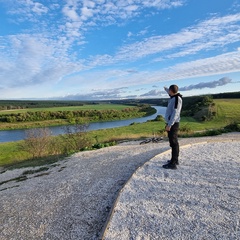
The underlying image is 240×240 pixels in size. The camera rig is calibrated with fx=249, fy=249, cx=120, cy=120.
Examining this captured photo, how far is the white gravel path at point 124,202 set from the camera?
5207 mm

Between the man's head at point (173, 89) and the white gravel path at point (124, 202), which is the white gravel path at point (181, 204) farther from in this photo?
the man's head at point (173, 89)

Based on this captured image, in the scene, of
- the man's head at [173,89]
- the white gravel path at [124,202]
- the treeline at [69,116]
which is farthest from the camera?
the treeline at [69,116]

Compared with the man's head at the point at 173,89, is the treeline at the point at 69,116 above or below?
below

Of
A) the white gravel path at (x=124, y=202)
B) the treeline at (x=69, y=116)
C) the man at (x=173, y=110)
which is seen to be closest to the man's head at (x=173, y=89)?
the man at (x=173, y=110)

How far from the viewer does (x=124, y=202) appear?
618cm

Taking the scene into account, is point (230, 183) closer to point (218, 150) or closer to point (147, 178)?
point (147, 178)

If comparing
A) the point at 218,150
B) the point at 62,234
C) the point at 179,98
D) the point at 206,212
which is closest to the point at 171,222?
the point at 206,212

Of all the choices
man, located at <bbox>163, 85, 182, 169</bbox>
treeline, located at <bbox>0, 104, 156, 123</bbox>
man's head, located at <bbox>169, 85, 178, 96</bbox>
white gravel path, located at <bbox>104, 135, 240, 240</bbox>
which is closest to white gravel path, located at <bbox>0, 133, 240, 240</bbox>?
white gravel path, located at <bbox>104, 135, 240, 240</bbox>

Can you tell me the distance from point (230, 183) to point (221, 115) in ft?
145

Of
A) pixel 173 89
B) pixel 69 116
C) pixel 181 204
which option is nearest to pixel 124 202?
pixel 181 204

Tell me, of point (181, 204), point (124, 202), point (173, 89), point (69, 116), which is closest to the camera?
point (181, 204)

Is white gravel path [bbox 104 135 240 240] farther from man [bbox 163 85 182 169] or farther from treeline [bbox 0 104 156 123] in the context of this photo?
treeline [bbox 0 104 156 123]

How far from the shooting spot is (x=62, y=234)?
5.50 m

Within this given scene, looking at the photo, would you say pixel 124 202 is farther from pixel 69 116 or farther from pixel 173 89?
pixel 69 116
